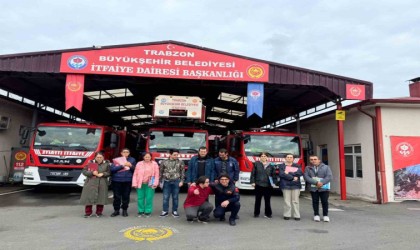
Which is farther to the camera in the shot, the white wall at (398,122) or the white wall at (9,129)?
the white wall at (9,129)

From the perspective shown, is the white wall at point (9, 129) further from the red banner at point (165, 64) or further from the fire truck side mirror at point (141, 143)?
the fire truck side mirror at point (141, 143)

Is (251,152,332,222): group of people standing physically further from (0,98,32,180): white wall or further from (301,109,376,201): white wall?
(0,98,32,180): white wall

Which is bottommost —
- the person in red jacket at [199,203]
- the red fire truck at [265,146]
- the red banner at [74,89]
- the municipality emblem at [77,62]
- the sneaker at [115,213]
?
the sneaker at [115,213]

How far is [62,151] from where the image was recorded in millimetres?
10320

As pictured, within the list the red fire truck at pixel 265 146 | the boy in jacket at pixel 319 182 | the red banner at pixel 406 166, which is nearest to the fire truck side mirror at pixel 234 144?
the red fire truck at pixel 265 146

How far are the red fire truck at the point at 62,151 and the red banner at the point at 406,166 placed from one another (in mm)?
9675

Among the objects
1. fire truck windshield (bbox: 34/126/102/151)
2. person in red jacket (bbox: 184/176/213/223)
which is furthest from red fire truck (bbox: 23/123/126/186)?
person in red jacket (bbox: 184/176/213/223)

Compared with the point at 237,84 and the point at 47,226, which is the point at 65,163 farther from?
the point at 237,84

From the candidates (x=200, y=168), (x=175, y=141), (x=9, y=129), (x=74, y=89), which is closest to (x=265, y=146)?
(x=175, y=141)

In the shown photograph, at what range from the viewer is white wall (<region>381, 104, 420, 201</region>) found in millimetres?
10914

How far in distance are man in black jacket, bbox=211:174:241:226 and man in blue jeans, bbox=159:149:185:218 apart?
0.89m

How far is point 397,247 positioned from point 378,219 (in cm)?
264

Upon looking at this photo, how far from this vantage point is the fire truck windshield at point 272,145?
11.5 m

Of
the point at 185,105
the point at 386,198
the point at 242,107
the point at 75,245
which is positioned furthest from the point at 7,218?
the point at 242,107
